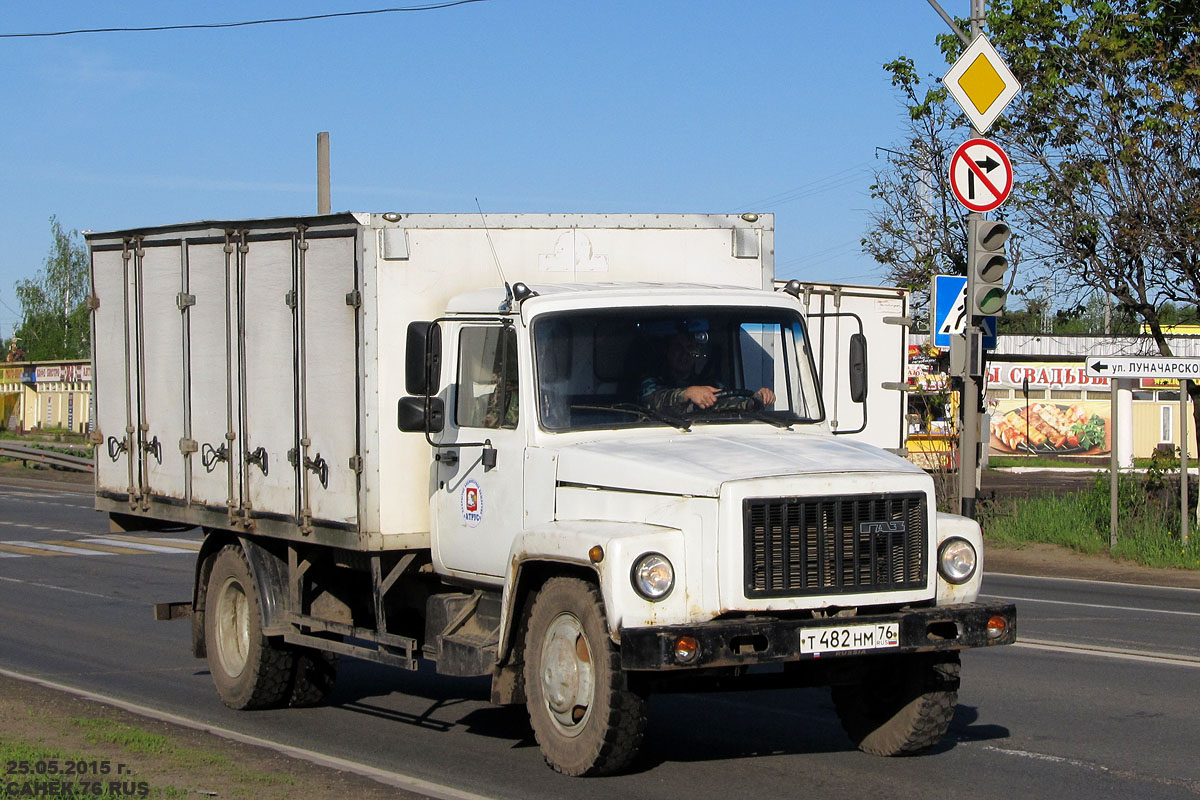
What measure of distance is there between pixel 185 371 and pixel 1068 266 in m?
14.8

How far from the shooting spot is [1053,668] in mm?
11094

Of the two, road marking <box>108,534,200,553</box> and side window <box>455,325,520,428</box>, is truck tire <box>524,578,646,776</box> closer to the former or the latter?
side window <box>455,325,520,428</box>

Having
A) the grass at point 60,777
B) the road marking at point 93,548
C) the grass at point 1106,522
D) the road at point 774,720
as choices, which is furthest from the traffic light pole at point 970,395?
the road marking at point 93,548

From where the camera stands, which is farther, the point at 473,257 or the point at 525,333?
the point at 473,257

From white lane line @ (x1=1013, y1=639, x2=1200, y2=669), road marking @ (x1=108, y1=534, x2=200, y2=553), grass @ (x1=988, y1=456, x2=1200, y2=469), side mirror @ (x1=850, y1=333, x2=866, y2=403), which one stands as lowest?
grass @ (x1=988, y1=456, x2=1200, y2=469)

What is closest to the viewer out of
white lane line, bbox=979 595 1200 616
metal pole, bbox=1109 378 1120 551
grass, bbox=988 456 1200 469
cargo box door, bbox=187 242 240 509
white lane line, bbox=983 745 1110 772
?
white lane line, bbox=983 745 1110 772

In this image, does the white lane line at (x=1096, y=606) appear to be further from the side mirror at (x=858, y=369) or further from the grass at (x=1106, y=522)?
the side mirror at (x=858, y=369)

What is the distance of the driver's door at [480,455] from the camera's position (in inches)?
319

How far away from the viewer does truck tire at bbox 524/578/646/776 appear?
7051mm

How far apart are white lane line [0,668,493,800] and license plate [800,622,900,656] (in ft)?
5.43

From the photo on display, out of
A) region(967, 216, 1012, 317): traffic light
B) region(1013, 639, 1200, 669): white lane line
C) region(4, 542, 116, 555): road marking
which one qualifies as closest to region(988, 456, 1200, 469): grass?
region(4, 542, 116, 555): road marking

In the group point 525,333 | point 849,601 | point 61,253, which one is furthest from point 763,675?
point 61,253

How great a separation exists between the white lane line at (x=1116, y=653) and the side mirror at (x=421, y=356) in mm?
5336

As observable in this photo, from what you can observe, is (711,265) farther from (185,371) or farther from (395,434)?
(185,371)
